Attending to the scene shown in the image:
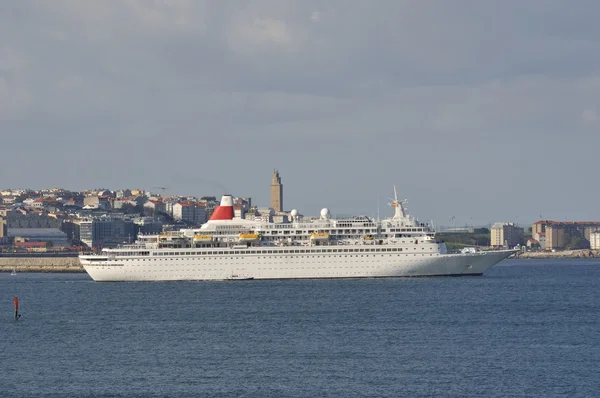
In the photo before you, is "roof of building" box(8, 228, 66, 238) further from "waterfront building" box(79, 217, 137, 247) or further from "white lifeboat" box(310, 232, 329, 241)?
"white lifeboat" box(310, 232, 329, 241)

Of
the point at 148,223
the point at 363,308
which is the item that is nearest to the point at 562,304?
the point at 363,308

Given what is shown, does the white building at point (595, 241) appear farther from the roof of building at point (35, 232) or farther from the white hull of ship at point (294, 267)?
the white hull of ship at point (294, 267)

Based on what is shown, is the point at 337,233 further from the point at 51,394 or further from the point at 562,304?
the point at 51,394

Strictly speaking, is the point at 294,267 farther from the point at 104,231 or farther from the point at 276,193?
the point at 276,193

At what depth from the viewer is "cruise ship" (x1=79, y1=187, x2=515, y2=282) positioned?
61844mm

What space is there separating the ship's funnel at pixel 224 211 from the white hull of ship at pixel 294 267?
5.61 meters

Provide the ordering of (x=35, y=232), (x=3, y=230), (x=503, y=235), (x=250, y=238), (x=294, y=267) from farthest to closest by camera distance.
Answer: (x=503, y=235) < (x=35, y=232) < (x=3, y=230) < (x=250, y=238) < (x=294, y=267)

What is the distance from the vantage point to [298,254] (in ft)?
206

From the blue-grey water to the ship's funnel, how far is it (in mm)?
15378

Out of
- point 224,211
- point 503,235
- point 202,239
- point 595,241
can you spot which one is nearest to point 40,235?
point 503,235

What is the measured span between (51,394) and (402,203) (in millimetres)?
41852

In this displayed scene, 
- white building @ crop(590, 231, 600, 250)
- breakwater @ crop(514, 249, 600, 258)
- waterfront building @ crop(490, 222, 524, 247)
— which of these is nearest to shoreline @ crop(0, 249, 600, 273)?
breakwater @ crop(514, 249, 600, 258)

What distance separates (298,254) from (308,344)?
2990 centimetres

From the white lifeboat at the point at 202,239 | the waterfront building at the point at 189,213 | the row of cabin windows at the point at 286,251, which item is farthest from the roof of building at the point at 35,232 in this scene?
the white lifeboat at the point at 202,239
